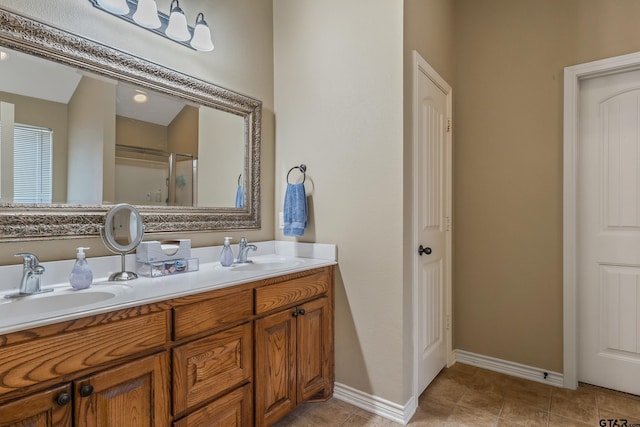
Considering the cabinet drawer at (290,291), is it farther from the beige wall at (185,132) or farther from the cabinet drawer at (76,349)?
the beige wall at (185,132)

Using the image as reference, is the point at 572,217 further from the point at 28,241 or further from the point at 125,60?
the point at 28,241

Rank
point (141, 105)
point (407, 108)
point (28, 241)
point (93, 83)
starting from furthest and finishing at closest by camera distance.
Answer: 1. point (407, 108)
2. point (141, 105)
3. point (93, 83)
4. point (28, 241)

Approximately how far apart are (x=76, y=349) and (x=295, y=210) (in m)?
1.33

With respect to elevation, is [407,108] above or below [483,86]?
below

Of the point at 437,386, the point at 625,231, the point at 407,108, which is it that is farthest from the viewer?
the point at 437,386

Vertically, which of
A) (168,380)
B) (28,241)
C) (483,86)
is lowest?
(168,380)

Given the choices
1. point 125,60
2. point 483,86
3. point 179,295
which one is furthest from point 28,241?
point 483,86

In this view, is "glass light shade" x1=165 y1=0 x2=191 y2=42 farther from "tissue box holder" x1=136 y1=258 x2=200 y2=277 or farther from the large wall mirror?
"tissue box holder" x1=136 y1=258 x2=200 y2=277

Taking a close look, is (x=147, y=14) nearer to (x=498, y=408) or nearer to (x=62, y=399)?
(x=62, y=399)

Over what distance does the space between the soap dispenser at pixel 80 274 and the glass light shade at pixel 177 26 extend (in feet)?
3.80

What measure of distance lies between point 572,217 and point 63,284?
273 cm

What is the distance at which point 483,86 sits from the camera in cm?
248

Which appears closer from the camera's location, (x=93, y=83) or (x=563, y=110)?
(x=93, y=83)

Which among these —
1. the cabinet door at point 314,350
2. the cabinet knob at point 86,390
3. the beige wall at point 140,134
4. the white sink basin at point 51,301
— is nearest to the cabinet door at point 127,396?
the cabinet knob at point 86,390
